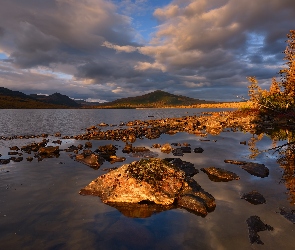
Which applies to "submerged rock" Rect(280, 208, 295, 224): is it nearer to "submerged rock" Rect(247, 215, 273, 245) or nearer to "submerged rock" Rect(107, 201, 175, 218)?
"submerged rock" Rect(247, 215, 273, 245)

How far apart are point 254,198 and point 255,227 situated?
2.97 meters

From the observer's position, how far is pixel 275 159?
62.8 ft

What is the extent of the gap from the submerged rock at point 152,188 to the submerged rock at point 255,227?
1.74m

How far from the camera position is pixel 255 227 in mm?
8023

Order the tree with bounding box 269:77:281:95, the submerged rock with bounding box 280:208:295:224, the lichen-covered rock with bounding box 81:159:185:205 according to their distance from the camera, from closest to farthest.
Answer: the submerged rock with bounding box 280:208:295:224, the lichen-covered rock with bounding box 81:159:185:205, the tree with bounding box 269:77:281:95

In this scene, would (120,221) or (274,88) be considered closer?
(120,221)

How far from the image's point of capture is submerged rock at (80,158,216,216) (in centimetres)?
1020

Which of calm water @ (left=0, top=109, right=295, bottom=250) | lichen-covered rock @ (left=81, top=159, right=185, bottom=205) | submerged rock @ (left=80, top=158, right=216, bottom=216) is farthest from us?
lichen-covered rock @ (left=81, top=159, right=185, bottom=205)

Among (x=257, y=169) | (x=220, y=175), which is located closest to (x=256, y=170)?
(x=257, y=169)

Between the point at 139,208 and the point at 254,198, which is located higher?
the point at 254,198

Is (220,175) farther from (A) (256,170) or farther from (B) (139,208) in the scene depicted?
(B) (139,208)

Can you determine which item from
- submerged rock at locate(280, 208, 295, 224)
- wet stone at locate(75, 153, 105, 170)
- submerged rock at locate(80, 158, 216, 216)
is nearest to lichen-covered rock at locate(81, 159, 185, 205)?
submerged rock at locate(80, 158, 216, 216)

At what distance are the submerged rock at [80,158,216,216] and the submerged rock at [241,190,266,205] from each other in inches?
70.3

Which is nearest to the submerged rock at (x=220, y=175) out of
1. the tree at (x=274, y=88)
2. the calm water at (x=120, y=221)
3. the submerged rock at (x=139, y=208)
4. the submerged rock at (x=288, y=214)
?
the calm water at (x=120, y=221)
